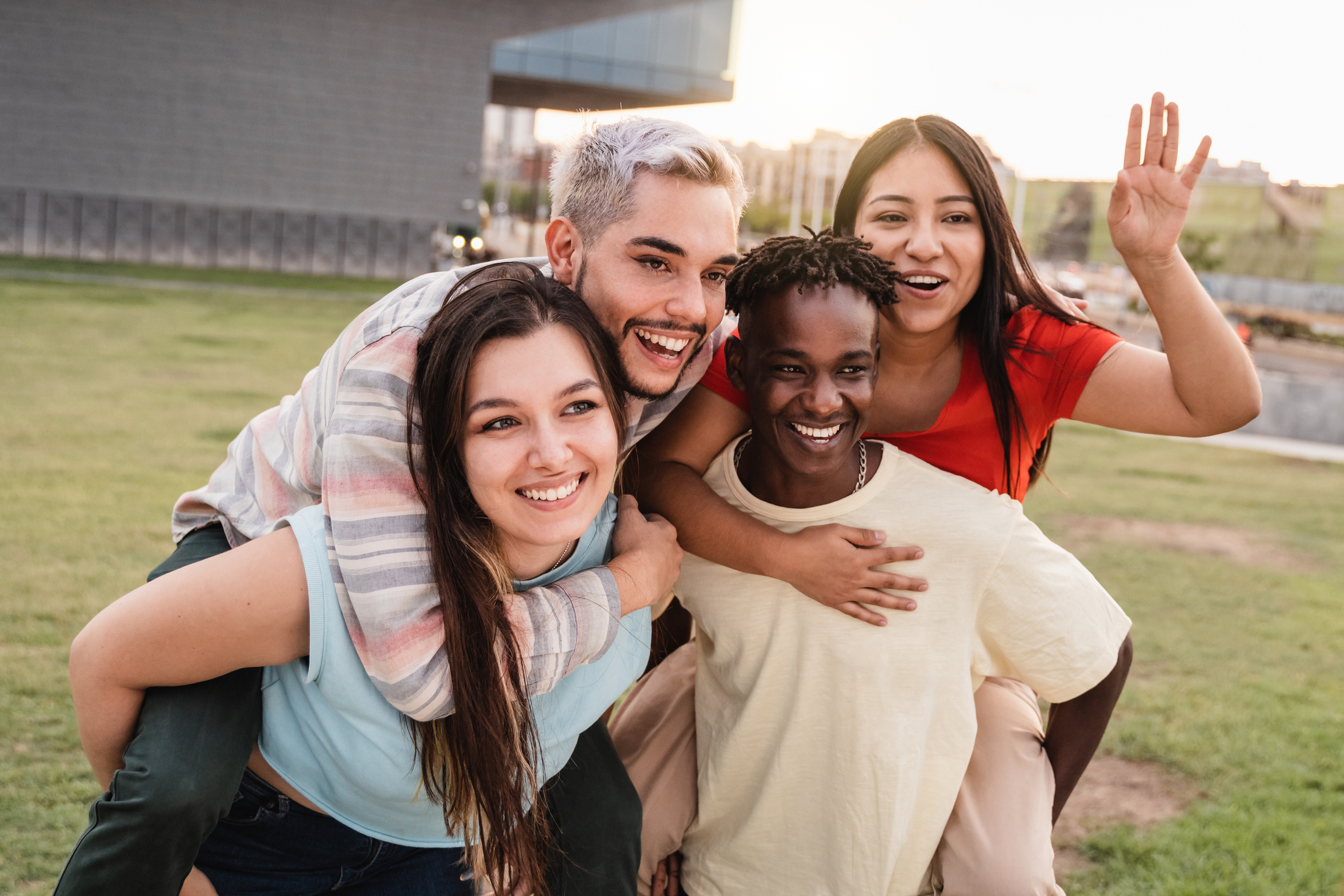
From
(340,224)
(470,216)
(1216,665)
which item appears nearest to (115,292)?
(340,224)

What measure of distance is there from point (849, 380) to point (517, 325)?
0.75m

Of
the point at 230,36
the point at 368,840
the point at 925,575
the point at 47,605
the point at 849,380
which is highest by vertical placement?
the point at 230,36

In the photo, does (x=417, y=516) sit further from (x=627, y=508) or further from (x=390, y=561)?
(x=627, y=508)

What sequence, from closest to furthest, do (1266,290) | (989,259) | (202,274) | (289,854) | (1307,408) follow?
(289,854) → (989,259) → (1307,408) → (202,274) → (1266,290)

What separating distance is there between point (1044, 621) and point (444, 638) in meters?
1.30

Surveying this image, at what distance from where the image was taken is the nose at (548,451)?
221 centimetres

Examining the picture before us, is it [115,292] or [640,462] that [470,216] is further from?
[640,462]

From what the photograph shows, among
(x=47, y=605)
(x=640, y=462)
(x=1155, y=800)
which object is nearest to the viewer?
(x=640, y=462)

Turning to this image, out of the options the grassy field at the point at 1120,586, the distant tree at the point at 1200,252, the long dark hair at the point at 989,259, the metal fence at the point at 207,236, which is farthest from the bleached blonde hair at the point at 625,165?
the distant tree at the point at 1200,252

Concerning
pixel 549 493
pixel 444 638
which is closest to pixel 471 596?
pixel 444 638

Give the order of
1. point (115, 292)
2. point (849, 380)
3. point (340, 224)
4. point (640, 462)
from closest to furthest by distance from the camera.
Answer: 1. point (849, 380)
2. point (640, 462)
3. point (115, 292)
4. point (340, 224)

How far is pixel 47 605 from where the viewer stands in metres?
5.17

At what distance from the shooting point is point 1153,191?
2684 millimetres

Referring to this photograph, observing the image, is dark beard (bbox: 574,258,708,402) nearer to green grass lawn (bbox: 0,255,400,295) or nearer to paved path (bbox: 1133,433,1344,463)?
paved path (bbox: 1133,433,1344,463)
